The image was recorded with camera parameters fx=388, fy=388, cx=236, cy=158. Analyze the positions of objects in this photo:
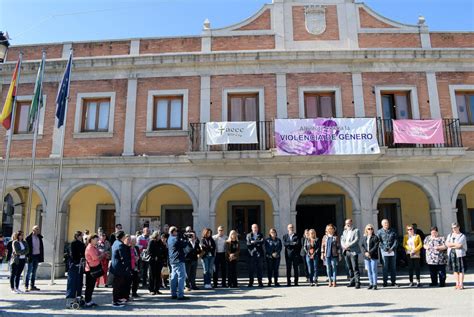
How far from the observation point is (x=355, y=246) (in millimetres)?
10414

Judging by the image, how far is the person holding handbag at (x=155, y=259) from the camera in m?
9.72

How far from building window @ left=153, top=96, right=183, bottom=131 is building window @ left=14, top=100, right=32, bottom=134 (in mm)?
5005

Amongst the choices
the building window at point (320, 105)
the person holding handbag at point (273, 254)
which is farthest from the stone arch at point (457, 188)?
the person holding handbag at point (273, 254)

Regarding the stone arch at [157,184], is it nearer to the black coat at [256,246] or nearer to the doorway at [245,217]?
the doorway at [245,217]

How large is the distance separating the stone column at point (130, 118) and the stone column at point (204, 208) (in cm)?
282

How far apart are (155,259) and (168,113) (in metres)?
6.15

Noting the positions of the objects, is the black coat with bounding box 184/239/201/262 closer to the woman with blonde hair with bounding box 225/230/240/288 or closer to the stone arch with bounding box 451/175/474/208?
the woman with blonde hair with bounding box 225/230/240/288

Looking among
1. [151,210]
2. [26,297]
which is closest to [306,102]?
[151,210]

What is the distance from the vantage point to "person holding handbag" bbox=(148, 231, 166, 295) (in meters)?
9.72

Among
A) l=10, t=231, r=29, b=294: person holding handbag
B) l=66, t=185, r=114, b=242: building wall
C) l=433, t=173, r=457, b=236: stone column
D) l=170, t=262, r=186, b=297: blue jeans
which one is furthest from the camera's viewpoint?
l=66, t=185, r=114, b=242: building wall

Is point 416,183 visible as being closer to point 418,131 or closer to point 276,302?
point 418,131

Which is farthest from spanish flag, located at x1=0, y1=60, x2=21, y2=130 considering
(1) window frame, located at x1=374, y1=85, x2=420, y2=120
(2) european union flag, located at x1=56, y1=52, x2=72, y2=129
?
(1) window frame, located at x1=374, y1=85, x2=420, y2=120

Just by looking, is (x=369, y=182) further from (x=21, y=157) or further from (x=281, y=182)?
(x=21, y=157)

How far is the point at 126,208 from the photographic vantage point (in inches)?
531
